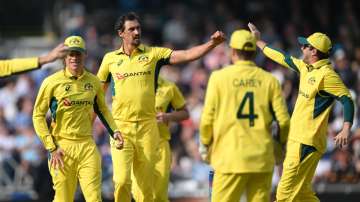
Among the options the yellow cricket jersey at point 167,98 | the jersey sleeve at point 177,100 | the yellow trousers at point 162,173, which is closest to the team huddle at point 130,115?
the yellow trousers at point 162,173

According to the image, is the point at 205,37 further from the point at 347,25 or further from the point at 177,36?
the point at 347,25

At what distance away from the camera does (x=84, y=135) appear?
12844 mm

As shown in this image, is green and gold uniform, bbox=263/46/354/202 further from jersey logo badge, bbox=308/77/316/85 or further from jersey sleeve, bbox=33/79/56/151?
jersey sleeve, bbox=33/79/56/151

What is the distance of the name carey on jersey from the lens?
35.9 ft

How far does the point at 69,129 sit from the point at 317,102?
3038mm

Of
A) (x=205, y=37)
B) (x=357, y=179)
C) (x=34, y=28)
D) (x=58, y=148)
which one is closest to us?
(x=58, y=148)

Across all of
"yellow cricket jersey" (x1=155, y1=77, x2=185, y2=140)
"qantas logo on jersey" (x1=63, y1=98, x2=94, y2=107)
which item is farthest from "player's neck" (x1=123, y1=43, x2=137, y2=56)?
"yellow cricket jersey" (x1=155, y1=77, x2=185, y2=140)

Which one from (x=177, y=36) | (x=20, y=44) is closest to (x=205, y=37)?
(x=177, y=36)

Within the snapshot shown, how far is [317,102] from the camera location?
13039mm

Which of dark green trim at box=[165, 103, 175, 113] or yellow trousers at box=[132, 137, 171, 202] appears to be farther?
dark green trim at box=[165, 103, 175, 113]

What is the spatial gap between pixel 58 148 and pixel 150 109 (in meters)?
1.25

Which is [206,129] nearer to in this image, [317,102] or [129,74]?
[129,74]

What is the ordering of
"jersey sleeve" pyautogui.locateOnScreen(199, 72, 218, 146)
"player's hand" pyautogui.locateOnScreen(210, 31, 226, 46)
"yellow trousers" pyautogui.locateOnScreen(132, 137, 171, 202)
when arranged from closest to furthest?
1. "jersey sleeve" pyautogui.locateOnScreen(199, 72, 218, 146)
2. "player's hand" pyautogui.locateOnScreen(210, 31, 226, 46)
3. "yellow trousers" pyautogui.locateOnScreen(132, 137, 171, 202)

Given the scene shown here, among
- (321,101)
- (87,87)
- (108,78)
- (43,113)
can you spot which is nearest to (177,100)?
(108,78)
